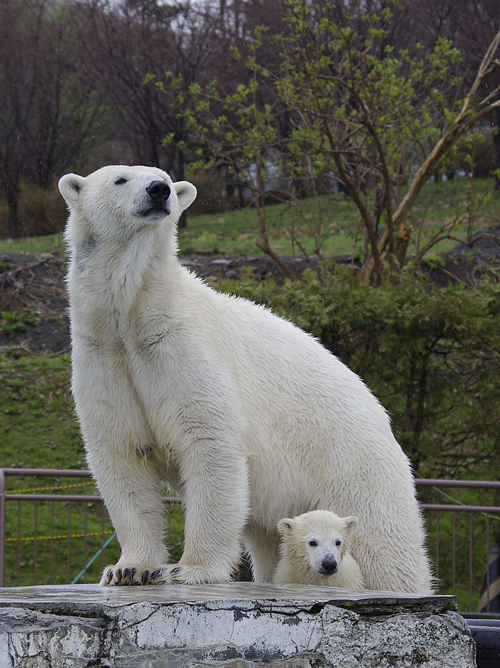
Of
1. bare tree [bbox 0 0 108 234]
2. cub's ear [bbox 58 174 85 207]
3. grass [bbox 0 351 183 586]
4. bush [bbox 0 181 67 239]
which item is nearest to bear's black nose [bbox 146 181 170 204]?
cub's ear [bbox 58 174 85 207]

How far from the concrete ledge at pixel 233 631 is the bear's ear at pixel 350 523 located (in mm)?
662

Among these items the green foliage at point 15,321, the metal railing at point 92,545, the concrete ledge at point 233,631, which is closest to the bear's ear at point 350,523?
the concrete ledge at point 233,631

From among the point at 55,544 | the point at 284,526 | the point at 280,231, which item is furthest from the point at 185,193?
the point at 280,231

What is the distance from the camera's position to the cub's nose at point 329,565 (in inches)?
126

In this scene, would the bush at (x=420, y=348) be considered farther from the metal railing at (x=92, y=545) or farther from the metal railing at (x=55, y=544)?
the metal railing at (x=55, y=544)

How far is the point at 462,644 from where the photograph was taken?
2539 millimetres

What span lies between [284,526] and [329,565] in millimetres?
242

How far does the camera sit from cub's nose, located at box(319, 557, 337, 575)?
320cm

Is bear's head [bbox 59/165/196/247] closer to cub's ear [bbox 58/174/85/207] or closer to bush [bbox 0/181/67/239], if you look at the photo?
cub's ear [bbox 58/174/85/207]

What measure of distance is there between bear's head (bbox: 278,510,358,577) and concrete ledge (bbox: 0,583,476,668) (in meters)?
0.63

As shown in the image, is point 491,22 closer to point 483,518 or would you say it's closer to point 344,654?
point 483,518

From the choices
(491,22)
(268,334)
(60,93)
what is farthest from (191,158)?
(268,334)

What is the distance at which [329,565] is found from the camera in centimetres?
320

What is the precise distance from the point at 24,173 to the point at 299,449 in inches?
837
